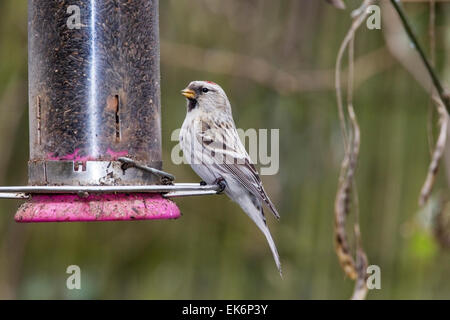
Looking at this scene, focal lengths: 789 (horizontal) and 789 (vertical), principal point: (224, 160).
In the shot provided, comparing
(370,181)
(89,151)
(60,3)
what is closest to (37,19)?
(60,3)

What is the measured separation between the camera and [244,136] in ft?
19.9

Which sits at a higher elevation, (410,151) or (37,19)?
(37,19)

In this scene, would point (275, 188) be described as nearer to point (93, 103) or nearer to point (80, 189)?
point (93, 103)

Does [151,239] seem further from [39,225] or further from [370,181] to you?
[370,181]

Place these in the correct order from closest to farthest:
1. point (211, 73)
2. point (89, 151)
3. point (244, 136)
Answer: point (89, 151) < point (244, 136) < point (211, 73)

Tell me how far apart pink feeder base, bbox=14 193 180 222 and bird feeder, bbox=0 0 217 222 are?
1 cm

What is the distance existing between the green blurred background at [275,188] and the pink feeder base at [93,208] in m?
2.63

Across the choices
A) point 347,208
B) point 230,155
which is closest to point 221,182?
point 230,155

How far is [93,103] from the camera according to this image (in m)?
4.20

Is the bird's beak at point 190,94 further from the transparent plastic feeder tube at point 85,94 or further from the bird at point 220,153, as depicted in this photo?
the transparent plastic feeder tube at point 85,94

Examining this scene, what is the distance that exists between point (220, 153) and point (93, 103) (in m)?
0.95

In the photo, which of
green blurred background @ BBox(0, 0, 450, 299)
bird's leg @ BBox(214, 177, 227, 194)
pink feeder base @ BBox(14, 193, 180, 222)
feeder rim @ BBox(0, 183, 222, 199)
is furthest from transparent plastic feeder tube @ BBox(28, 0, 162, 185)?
green blurred background @ BBox(0, 0, 450, 299)

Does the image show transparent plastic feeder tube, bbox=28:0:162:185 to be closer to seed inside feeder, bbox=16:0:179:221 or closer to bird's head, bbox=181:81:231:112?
seed inside feeder, bbox=16:0:179:221

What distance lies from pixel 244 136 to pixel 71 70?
2.11 meters
